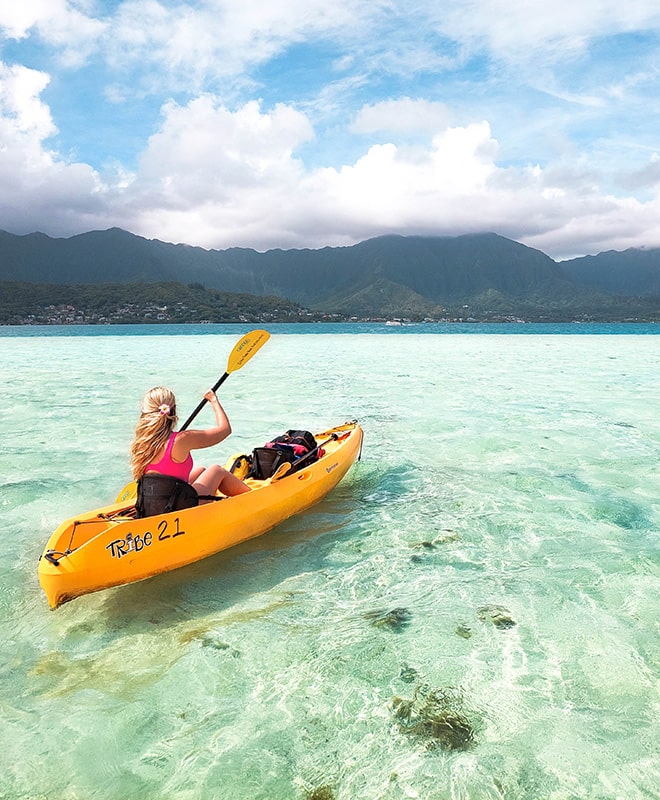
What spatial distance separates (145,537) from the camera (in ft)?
17.7

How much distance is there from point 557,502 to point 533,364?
28.3m

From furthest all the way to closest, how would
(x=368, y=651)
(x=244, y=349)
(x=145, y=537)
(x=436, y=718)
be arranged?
(x=244, y=349)
(x=145, y=537)
(x=368, y=651)
(x=436, y=718)

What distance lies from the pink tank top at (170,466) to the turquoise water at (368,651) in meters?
1.12

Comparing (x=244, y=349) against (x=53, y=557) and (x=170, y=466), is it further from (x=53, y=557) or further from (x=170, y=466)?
(x=53, y=557)

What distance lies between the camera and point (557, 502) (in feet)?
27.2

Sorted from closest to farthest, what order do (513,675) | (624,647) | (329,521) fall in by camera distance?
1. (513,675)
2. (624,647)
3. (329,521)

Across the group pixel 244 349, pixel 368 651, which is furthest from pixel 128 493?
pixel 368 651

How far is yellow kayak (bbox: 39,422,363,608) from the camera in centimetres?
503

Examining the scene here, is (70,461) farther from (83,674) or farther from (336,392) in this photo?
(336,392)

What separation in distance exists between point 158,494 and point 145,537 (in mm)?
432

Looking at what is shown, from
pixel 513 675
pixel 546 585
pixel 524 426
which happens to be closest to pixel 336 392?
pixel 524 426

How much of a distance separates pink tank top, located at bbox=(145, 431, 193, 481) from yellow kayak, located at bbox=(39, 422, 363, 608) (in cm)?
39

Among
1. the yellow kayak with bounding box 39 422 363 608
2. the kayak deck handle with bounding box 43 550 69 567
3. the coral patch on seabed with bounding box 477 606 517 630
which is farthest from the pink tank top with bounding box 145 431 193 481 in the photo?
the coral patch on seabed with bounding box 477 606 517 630

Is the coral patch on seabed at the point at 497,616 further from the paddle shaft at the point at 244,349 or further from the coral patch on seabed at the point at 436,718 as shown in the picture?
the paddle shaft at the point at 244,349
